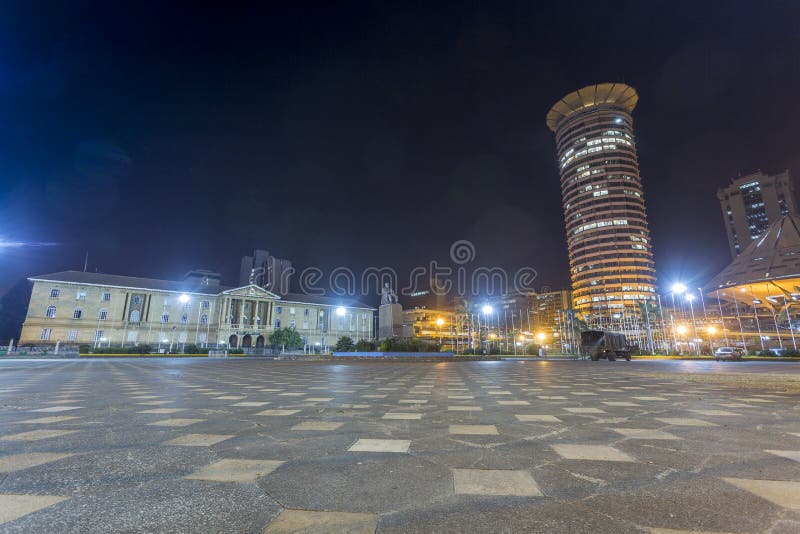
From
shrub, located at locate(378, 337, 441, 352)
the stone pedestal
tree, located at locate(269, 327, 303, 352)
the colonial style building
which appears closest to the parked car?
shrub, located at locate(378, 337, 441, 352)

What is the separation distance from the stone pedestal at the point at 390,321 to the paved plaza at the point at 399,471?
43236 mm

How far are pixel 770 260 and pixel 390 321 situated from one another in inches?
1744

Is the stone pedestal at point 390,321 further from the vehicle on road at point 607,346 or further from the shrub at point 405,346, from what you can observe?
the vehicle on road at point 607,346

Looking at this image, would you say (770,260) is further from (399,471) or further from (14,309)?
(14,309)

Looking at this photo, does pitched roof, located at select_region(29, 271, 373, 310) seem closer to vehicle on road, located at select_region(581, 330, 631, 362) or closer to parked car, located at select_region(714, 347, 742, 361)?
vehicle on road, located at select_region(581, 330, 631, 362)

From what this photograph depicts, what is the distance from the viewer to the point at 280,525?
5.94 ft

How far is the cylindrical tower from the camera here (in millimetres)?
107688

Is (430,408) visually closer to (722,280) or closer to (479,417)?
(479,417)

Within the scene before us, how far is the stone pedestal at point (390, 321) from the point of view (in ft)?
159

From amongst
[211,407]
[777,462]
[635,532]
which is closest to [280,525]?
[635,532]

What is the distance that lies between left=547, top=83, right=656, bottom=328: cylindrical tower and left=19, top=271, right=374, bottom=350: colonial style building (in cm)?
7605

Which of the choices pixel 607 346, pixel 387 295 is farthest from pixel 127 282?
pixel 607 346

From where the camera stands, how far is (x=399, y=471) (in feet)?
9.09

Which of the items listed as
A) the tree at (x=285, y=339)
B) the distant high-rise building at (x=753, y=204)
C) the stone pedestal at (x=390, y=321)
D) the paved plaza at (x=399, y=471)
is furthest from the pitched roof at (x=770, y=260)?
the distant high-rise building at (x=753, y=204)
